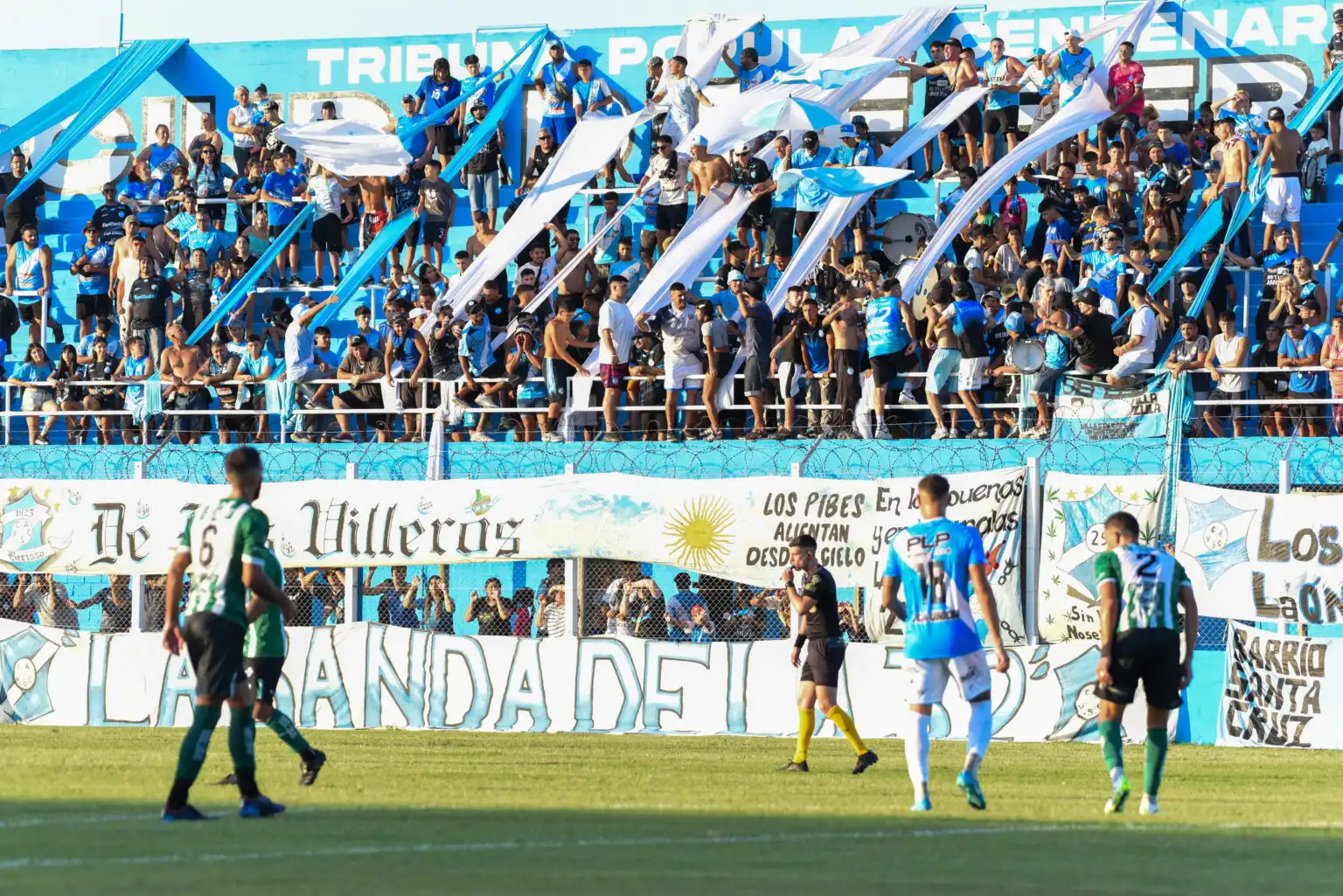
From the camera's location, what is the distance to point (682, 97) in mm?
31234

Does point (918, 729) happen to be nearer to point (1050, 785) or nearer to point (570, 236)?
point (1050, 785)

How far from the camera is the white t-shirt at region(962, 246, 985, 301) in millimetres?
26453

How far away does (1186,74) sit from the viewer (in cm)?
3141

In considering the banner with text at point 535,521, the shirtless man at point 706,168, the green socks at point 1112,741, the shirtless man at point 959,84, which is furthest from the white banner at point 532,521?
the shirtless man at point 959,84

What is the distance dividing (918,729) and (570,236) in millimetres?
18431

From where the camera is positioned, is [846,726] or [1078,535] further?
[1078,535]

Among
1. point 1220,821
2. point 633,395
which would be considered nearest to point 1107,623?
point 1220,821

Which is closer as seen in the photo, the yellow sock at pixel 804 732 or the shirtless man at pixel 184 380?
the yellow sock at pixel 804 732

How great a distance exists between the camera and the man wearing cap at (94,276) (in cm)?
3184

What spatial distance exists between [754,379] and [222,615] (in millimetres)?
14206

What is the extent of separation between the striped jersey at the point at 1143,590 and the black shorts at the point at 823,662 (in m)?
4.77

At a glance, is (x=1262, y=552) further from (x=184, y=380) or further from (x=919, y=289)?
(x=184, y=380)

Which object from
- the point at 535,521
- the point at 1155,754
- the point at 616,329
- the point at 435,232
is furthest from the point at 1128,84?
the point at 1155,754

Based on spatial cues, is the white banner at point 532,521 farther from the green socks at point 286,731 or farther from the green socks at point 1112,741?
the green socks at point 286,731
